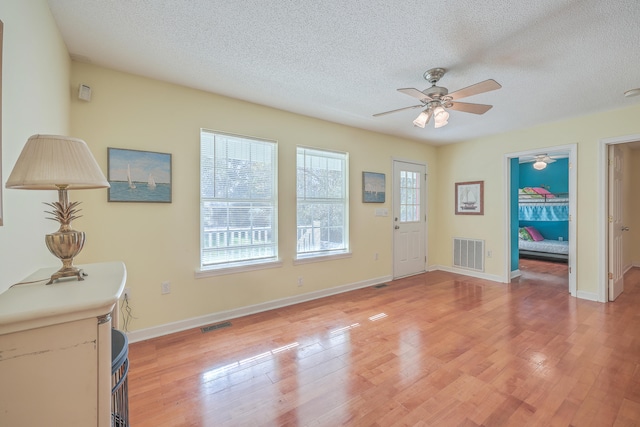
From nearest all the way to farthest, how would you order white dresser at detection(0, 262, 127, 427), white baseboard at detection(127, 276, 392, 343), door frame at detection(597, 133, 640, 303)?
white dresser at detection(0, 262, 127, 427) → white baseboard at detection(127, 276, 392, 343) → door frame at detection(597, 133, 640, 303)

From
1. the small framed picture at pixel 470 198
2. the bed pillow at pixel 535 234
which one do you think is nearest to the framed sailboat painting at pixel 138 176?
the small framed picture at pixel 470 198

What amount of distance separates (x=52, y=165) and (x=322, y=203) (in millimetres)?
2945

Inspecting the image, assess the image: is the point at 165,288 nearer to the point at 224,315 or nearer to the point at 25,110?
the point at 224,315

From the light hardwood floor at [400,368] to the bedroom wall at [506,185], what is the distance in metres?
0.75

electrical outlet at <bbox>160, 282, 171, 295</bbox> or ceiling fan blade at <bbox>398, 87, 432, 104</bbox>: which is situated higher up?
ceiling fan blade at <bbox>398, 87, 432, 104</bbox>

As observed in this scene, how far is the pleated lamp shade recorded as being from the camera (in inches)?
39.7

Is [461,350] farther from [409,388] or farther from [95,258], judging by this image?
[95,258]

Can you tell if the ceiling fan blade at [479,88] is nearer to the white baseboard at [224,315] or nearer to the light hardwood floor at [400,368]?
the light hardwood floor at [400,368]

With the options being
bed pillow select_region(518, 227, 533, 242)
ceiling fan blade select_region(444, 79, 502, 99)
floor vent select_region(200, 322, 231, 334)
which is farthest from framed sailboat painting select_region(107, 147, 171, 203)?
bed pillow select_region(518, 227, 533, 242)

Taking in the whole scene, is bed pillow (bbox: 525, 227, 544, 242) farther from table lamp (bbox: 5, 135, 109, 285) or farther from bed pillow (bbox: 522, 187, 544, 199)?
table lamp (bbox: 5, 135, 109, 285)

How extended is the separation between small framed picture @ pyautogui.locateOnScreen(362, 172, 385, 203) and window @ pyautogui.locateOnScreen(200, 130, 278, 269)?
1.54 metres

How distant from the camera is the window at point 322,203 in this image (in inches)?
142

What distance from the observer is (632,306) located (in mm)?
3312

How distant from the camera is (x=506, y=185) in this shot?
4.38m
